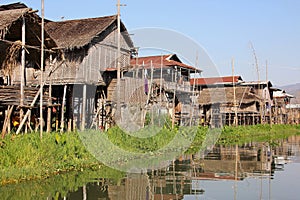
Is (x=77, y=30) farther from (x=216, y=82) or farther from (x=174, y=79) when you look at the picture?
(x=216, y=82)

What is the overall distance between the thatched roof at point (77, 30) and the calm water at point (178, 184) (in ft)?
32.0

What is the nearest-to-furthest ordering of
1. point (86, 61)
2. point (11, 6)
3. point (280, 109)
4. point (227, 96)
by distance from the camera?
1. point (86, 61)
2. point (11, 6)
3. point (227, 96)
4. point (280, 109)

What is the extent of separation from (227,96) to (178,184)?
3117cm

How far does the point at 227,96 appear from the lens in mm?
41688

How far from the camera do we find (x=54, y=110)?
2295cm

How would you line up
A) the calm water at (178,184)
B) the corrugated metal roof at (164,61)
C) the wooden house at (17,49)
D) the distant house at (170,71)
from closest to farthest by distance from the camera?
the calm water at (178,184)
the wooden house at (17,49)
the distant house at (170,71)
the corrugated metal roof at (164,61)

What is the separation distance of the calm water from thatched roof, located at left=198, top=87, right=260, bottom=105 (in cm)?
2499

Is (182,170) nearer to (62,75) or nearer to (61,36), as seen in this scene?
(62,75)

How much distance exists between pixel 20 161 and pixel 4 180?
118 centimetres

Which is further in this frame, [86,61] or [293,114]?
[293,114]

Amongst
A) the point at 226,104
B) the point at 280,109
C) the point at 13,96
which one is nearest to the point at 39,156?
the point at 13,96

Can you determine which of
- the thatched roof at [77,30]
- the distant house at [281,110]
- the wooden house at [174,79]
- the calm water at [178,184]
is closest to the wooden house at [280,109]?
the distant house at [281,110]

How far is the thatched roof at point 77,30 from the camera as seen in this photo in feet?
72.7

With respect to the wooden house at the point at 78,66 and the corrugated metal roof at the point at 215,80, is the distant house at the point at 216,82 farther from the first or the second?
the wooden house at the point at 78,66
